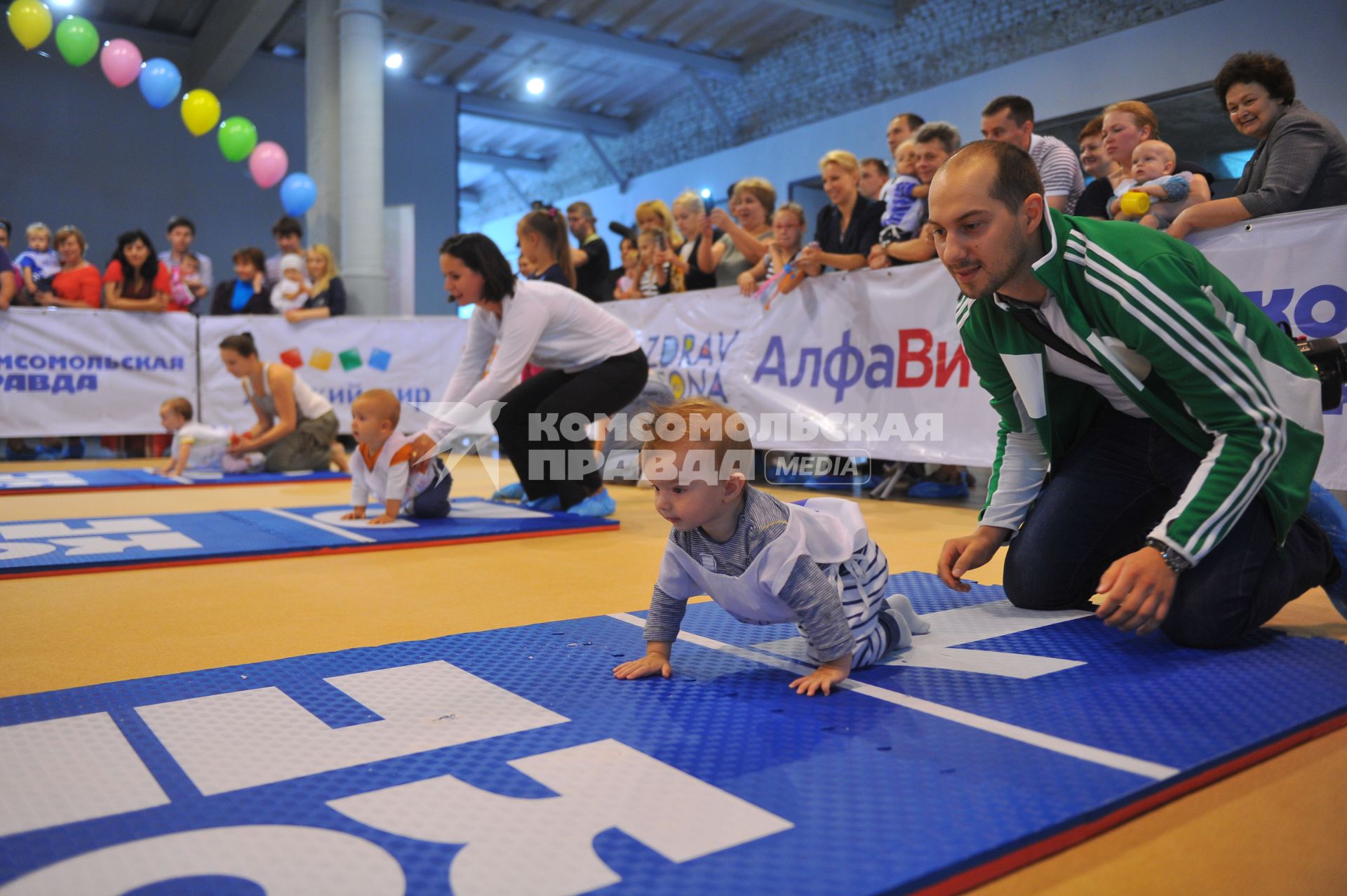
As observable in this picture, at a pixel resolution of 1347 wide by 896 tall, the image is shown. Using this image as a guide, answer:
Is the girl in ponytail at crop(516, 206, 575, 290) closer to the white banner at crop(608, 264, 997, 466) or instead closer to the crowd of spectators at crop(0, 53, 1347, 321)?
the crowd of spectators at crop(0, 53, 1347, 321)

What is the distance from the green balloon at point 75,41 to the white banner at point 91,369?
2495 mm

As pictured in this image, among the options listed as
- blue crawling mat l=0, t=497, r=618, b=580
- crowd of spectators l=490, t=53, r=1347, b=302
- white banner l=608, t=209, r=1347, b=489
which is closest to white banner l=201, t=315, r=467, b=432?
crowd of spectators l=490, t=53, r=1347, b=302

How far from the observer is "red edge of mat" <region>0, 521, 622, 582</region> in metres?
3.22

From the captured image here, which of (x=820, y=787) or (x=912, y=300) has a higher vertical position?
(x=912, y=300)

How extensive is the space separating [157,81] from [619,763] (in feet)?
33.3

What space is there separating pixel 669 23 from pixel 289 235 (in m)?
6.88

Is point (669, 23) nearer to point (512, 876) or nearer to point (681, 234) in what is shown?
point (681, 234)

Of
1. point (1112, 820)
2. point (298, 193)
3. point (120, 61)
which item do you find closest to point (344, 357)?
point (298, 193)

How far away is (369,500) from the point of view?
5.15 m

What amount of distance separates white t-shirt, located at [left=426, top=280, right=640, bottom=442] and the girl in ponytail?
604 millimetres

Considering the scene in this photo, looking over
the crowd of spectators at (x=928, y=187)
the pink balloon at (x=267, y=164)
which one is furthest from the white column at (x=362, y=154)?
the crowd of spectators at (x=928, y=187)

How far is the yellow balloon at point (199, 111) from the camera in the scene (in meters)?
9.48

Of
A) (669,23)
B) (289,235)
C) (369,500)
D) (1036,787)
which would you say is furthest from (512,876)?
(669,23)

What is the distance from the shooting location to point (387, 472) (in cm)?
439
